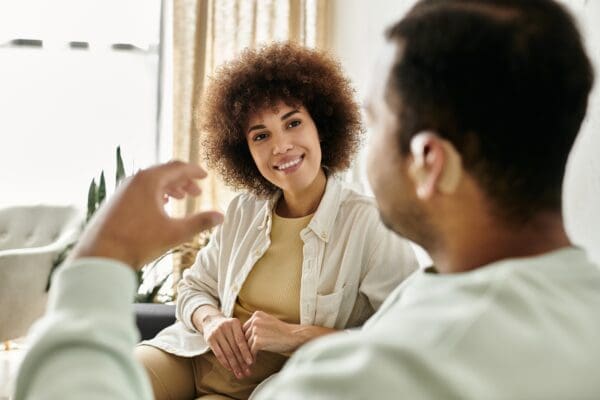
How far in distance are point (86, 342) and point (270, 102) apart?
165 cm

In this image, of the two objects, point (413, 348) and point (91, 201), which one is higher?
point (413, 348)

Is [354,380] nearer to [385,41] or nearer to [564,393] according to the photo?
[564,393]

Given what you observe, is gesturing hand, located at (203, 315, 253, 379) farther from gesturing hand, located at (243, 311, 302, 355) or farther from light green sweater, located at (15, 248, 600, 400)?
light green sweater, located at (15, 248, 600, 400)

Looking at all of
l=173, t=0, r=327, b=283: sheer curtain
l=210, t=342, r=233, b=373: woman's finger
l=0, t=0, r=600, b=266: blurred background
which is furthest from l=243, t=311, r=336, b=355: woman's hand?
l=0, t=0, r=600, b=266: blurred background

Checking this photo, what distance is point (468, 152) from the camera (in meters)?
0.75

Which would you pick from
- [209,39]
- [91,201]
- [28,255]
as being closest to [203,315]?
[28,255]

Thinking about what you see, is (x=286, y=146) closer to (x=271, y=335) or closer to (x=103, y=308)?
(x=271, y=335)

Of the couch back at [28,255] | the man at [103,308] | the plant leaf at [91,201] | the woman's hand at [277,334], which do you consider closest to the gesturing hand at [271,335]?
the woman's hand at [277,334]

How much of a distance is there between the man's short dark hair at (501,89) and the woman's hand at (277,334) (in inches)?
44.3

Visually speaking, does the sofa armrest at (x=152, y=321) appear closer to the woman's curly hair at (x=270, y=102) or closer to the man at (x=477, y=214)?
the woman's curly hair at (x=270, y=102)

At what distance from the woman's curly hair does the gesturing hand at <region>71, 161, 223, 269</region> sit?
145cm

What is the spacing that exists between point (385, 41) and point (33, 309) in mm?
3532

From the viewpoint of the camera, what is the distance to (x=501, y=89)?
719 mm

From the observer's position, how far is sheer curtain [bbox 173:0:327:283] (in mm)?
4645
